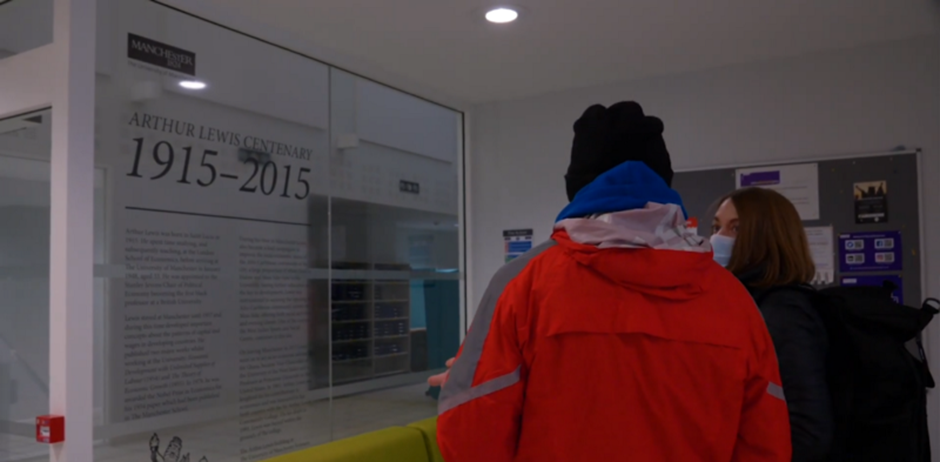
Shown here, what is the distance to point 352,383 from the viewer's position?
3.59 meters

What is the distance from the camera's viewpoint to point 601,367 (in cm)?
132

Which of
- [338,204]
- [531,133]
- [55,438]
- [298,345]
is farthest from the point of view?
[531,133]

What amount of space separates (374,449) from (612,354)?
1659 millimetres

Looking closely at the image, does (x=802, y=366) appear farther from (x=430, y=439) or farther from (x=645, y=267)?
(x=430, y=439)

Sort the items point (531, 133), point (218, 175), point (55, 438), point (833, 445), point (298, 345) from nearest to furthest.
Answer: point (833, 445), point (55, 438), point (218, 175), point (298, 345), point (531, 133)

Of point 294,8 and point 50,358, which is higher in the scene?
point 294,8

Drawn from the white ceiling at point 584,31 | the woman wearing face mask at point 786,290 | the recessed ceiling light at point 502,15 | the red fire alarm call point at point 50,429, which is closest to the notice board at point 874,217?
the white ceiling at point 584,31

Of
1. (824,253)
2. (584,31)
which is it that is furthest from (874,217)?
(584,31)

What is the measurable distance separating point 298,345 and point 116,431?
911 mm

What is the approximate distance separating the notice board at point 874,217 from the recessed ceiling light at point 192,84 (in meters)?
2.32

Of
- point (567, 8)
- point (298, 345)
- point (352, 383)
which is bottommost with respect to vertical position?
point (352, 383)

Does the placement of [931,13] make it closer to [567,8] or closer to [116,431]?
[567,8]

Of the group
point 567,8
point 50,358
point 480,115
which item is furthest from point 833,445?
point 480,115

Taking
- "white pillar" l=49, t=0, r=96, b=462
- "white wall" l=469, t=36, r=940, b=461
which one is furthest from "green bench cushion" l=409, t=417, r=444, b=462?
"white wall" l=469, t=36, r=940, b=461
